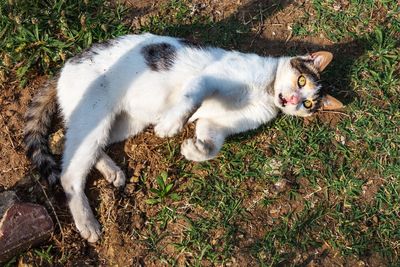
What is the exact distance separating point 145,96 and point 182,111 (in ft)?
1.74

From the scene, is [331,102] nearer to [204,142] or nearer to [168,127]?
[204,142]

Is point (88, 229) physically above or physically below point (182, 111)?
below

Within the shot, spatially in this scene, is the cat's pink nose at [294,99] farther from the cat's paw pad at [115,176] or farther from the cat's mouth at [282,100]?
the cat's paw pad at [115,176]

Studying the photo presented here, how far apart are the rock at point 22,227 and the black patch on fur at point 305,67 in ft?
8.15

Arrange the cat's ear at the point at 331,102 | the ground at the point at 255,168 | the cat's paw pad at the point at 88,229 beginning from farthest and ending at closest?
the cat's ear at the point at 331,102 < the ground at the point at 255,168 < the cat's paw pad at the point at 88,229

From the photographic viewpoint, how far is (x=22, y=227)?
378 cm

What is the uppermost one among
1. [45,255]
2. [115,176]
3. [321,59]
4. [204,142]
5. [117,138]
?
[321,59]

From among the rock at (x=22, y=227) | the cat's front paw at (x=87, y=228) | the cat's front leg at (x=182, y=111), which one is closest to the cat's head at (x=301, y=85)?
the cat's front leg at (x=182, y=111)

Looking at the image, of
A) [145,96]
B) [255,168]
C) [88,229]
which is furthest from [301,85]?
[88,229]

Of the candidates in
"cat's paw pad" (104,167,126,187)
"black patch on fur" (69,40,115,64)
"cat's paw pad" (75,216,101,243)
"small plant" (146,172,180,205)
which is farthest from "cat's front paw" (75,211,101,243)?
"black patch on fur" (69,40,115,64)

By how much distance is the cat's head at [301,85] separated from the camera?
441cm

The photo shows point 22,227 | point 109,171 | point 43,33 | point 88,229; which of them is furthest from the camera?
point 43,33

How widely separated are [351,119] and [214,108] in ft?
4.78

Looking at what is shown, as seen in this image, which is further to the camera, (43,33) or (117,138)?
(43,33)
